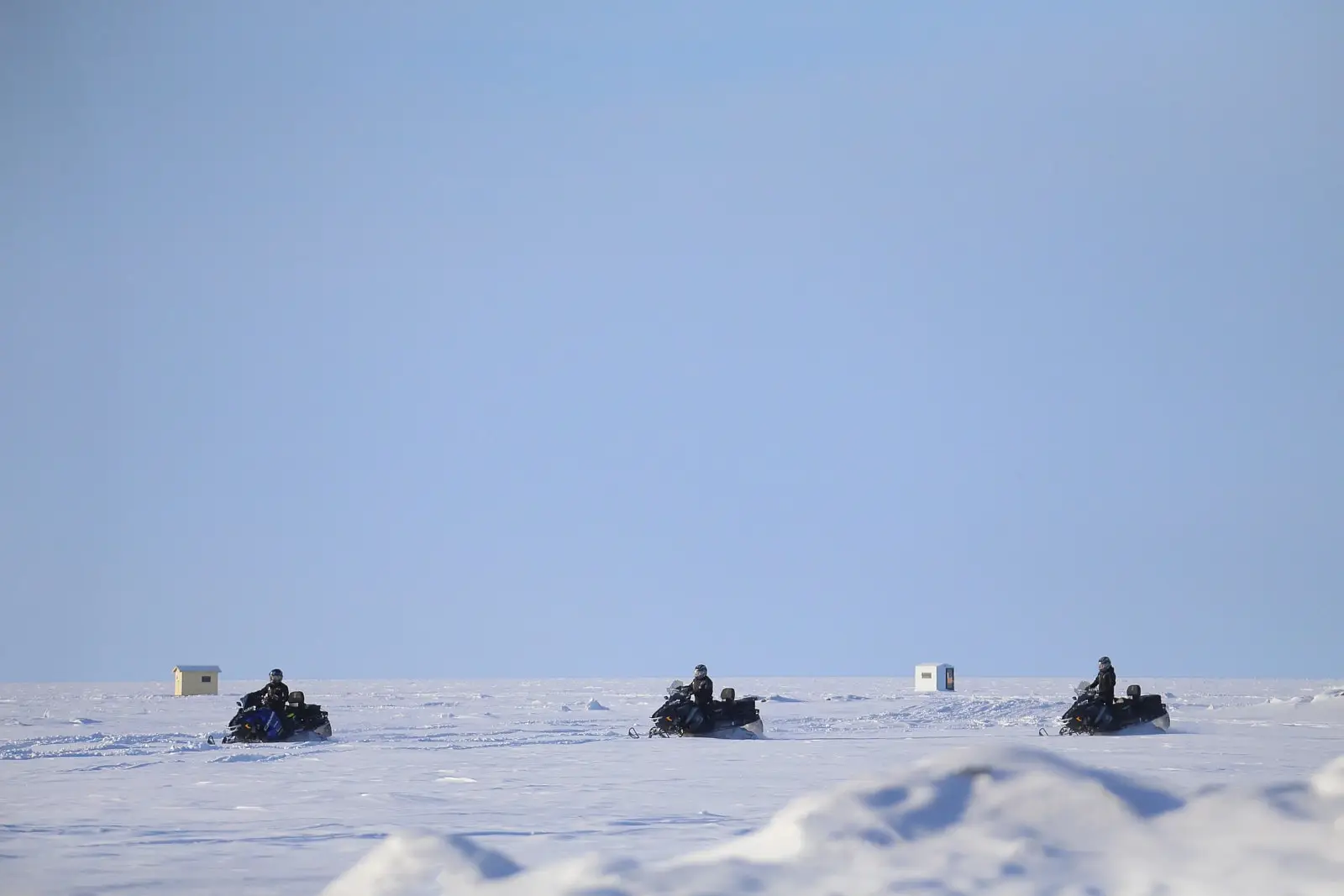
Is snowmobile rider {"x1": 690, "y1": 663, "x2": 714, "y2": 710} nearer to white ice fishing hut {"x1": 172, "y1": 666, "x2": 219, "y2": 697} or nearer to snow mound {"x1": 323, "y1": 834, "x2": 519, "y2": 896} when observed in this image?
snow mound {"x1": 323, "y1": 834, "x2": 519, "y2": 896}

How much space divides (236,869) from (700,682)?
16.8 m

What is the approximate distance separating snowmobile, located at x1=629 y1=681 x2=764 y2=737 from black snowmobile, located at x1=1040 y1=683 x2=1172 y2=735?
5430 mm

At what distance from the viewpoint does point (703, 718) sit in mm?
24578

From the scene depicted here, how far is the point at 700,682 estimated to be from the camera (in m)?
24.8

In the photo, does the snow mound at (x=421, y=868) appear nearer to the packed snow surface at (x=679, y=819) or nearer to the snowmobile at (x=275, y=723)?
the packed snow surface at (x=679, y=819)

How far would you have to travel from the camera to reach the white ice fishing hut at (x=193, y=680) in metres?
54.3

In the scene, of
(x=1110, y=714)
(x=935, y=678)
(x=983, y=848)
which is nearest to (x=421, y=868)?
(x=983, y=848)

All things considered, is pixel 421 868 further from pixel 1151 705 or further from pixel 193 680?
pixel 193 680

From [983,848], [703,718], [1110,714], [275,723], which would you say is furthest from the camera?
[1110,714]

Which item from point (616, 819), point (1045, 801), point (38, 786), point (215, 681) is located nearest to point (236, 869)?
point (616, 819)

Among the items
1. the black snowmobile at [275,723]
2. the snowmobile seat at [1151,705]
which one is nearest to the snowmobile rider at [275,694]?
the black snowmobile at [275,723]

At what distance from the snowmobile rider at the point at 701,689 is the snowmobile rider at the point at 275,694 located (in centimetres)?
690

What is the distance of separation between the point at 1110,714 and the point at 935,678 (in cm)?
3054

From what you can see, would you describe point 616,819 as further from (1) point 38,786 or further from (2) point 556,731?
(2) point 556,731
